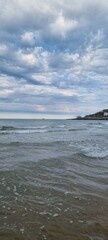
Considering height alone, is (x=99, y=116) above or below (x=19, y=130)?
above

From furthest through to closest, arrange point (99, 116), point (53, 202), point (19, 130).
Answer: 1. point (99, 116)
2. point (19, 130)
3. point (53, 202)

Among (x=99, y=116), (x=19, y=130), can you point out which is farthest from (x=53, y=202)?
(x=99, y=116)

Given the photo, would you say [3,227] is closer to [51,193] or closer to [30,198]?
[30,198]

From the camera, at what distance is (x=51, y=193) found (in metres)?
6.96

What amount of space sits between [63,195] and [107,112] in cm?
16716

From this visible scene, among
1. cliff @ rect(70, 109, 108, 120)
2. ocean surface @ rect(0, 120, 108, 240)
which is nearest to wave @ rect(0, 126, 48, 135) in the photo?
ocean surface @ rect(0, 120, 108, 240)

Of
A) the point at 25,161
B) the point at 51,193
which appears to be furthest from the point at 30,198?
the point at 25,161

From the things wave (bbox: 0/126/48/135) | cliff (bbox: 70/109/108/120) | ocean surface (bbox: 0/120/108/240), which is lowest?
ocean surface (bbox: 0/120/108/240)

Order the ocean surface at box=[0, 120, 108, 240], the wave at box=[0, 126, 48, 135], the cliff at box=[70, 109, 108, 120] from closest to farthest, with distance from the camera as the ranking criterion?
the ocean surface at box=[0, 120, 108, 240], the wave at box=[0, 126, 48, 135], the cliff at box=[70, 109, 108, 120]

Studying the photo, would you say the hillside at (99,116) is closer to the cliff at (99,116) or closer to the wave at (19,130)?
the cliff at (99,116)

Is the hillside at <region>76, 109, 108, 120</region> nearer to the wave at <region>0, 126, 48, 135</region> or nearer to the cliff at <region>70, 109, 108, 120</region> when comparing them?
the cliff at <region>70, 109, 108, 120</region>

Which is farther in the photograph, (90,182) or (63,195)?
(90,182)

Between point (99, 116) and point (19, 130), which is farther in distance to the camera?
point (99, 116)

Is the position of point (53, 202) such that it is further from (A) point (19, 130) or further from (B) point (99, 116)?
(B) point (99, 116)
